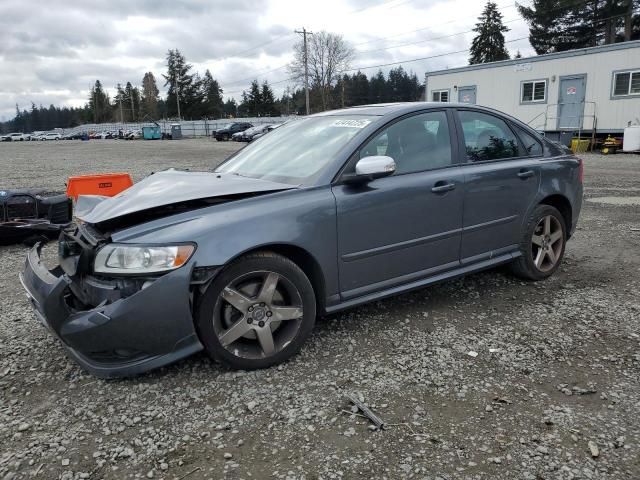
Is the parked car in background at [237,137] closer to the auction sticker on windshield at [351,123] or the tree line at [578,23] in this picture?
the tree line at [578,23]

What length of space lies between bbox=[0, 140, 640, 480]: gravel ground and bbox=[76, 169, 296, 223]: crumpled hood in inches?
38.9

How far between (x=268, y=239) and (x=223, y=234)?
267 millimetres

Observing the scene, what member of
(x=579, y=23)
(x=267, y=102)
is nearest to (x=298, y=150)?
(x=579, y=23)

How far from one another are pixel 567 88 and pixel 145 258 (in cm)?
2226

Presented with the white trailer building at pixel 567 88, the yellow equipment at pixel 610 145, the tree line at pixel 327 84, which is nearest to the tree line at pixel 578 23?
the tree line at pixel 327 84

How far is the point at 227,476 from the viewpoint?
2.32 metres

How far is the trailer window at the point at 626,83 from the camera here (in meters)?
19.1

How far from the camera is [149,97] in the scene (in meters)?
111

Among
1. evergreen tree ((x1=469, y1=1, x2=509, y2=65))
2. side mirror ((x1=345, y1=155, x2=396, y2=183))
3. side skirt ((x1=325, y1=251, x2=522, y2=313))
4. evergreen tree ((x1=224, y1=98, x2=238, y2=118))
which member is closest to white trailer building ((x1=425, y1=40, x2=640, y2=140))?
side skirt ((x1=325, y1=251, x2=522, y2=313))

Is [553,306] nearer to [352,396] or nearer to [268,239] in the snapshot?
[352,396]

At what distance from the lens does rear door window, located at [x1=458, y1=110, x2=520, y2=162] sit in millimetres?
4176

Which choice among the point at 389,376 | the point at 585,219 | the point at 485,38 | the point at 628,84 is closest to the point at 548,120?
the point at 628,84

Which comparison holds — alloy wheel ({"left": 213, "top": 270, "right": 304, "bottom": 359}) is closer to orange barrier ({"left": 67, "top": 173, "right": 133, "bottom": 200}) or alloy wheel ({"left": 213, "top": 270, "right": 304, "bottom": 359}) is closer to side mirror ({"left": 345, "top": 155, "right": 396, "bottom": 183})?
side mirror ({"left": 345, "top": 155, "right": 396, "bottom": 183})

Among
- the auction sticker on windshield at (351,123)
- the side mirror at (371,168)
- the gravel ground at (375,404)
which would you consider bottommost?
the gravel ground at (375,404)
